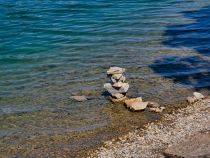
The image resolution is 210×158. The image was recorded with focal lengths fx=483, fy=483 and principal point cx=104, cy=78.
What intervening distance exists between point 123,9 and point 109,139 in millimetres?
20215

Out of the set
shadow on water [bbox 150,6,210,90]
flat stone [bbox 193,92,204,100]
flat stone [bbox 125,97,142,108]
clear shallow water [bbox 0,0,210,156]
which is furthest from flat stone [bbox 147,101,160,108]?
shadow on water [bbox 150,6,210,90]

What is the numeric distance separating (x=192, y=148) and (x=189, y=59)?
9.76 m

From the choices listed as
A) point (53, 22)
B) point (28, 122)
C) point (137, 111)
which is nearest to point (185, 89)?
point (137, 111)

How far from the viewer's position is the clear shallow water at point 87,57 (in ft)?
54.1

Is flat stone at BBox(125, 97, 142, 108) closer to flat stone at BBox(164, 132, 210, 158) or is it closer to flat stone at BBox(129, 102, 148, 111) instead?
flat stone at BBox(129, 102, 148, 111)

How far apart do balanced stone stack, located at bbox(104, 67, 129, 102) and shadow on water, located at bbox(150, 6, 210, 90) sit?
2525 millimetres

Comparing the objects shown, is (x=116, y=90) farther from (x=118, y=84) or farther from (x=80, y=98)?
(x=80, y=98)

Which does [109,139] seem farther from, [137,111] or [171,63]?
[171,63]

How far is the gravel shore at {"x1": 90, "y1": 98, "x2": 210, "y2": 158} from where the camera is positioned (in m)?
13.2

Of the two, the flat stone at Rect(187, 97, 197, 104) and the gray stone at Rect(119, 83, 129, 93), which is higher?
the gray stone at Rect(119, 83, 129, 93)

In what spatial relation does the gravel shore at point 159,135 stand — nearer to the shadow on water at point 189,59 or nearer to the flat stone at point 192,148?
the flat stone at point 192,148

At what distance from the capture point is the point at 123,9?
3344 centimetres

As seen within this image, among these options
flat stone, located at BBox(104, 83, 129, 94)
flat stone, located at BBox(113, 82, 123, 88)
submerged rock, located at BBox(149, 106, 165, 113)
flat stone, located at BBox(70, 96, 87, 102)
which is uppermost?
flat stone, located at BBox(113, 82, 123, 88)

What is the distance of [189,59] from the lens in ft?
69.6
